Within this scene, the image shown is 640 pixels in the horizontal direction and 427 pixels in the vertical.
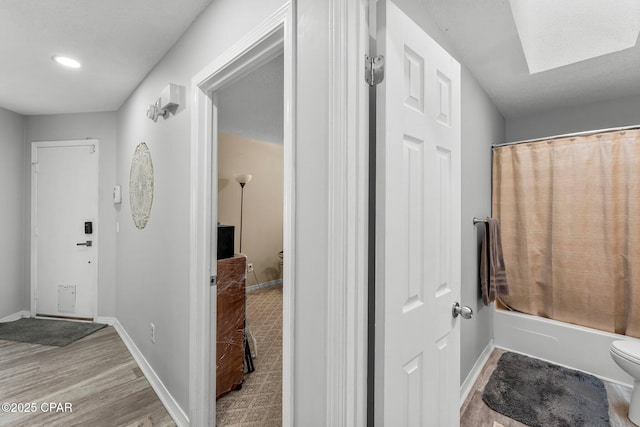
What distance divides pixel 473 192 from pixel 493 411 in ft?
4.78

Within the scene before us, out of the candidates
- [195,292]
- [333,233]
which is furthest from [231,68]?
[195,292]

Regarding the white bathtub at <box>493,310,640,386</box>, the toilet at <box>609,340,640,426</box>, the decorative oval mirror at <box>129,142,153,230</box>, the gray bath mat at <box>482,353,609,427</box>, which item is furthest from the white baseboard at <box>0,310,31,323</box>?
the toilet at <box>609,340,640,426</box>

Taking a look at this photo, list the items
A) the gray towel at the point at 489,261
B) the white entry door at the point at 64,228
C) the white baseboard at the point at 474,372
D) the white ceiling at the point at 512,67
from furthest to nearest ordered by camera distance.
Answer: the white entry door at the point at 64,228 < the gray towel at the point at 489,261 < the white baseboard at the point at 474,372 < the white ceiling at the point at 512,67

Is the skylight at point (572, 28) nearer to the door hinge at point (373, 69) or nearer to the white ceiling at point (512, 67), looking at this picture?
the white ceiling at point (512, 67)

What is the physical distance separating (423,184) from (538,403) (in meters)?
1.91

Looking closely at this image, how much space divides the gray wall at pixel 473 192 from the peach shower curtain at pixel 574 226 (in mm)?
252

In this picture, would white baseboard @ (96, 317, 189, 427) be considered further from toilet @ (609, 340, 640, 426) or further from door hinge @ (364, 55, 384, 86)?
toilet @ (609, 340, 640, 426)

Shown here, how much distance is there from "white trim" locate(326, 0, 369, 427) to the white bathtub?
2.35 meters

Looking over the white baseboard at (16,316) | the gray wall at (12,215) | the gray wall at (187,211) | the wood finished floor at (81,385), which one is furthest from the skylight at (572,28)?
the white baseboard at (16,316)

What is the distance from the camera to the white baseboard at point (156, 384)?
5.40ft

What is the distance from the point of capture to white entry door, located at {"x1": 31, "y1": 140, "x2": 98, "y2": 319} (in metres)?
3.25

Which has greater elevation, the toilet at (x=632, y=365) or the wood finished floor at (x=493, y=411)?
the toilet at (x=632, y=365)

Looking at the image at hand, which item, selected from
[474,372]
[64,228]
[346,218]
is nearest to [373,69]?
[346,218]

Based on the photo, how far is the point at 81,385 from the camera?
2.05 metres
